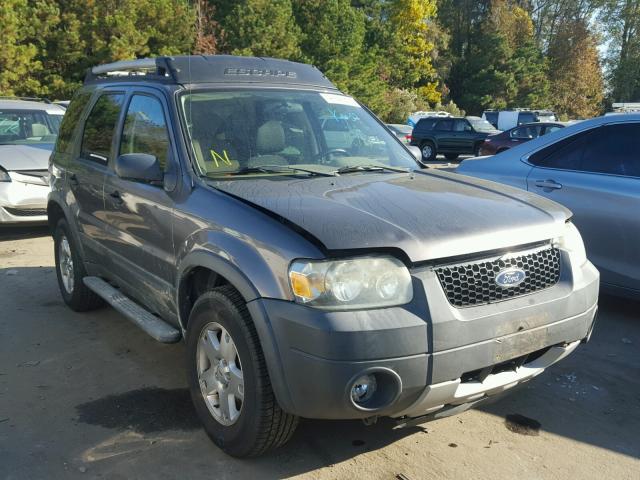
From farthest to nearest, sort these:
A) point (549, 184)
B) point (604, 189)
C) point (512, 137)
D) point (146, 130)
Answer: point (512, 137) < point (549, 184) < point (604, 189) < point (146, 130)

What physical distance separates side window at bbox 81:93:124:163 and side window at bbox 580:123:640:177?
3663 millimetres

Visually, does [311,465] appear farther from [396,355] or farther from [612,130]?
[612,130]

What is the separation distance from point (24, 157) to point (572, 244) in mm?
7382

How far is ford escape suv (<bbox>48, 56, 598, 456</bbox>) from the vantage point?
2.63m

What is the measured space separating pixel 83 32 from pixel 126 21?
177cm

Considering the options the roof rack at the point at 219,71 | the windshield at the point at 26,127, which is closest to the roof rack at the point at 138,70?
the roof rack at the point at 219,71

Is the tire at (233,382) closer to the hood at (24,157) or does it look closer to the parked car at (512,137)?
the hood at (24,157)

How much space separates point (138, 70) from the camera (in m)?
4.46

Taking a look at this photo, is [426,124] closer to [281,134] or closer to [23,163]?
[23,163]

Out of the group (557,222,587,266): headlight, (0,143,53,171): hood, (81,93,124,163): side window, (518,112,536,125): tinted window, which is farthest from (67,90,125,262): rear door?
Result: (518,112,536,125): tinted window

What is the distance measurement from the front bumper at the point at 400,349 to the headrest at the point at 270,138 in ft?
4.34

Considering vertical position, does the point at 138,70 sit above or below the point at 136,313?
above

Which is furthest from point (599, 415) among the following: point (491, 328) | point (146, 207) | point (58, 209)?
point (58, 209)

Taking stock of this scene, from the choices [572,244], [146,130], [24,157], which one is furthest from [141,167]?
[24,157]
